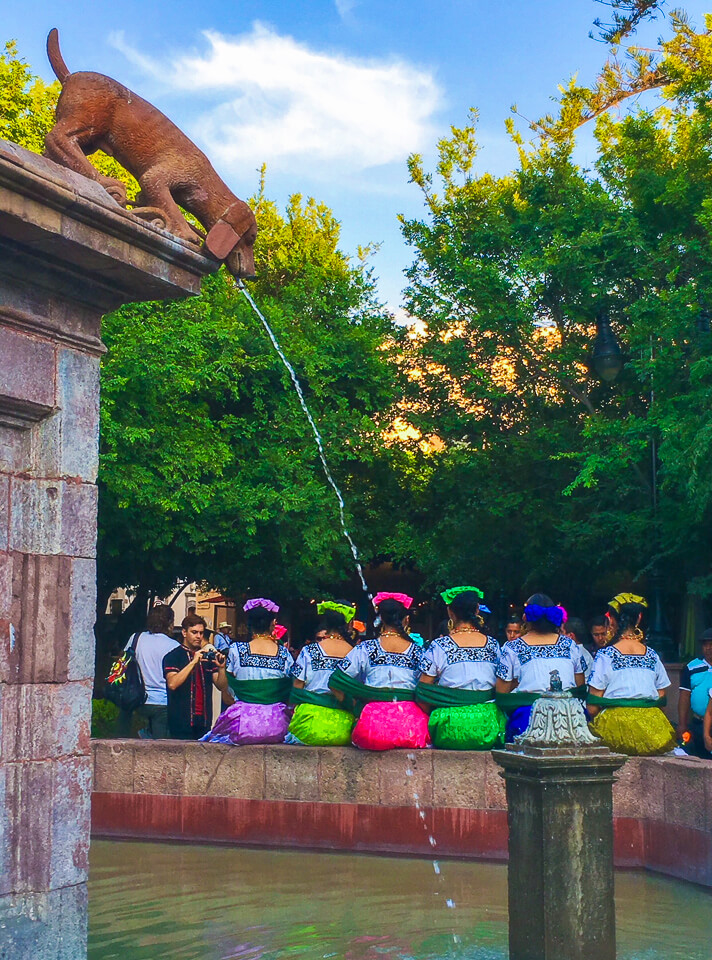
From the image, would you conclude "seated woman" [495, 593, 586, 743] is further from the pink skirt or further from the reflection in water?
the reflection in water

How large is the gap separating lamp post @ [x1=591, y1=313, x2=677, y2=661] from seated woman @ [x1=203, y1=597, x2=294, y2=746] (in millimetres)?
7866

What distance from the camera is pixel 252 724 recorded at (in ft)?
31.5

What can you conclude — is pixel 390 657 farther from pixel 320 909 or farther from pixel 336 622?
pixel 320 909

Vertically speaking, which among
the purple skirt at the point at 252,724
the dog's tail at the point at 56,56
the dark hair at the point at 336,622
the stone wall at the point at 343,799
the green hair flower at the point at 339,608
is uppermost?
the dog's tail at the point at 56,56

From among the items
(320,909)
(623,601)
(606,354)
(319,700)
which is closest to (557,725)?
(320,909)


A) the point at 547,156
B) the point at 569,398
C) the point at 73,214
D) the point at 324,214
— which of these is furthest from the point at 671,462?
the point at 324,214

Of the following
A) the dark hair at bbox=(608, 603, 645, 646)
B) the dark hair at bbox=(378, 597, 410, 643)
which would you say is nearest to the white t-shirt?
the dark hair at bbox=(378, 597, 410, 643)

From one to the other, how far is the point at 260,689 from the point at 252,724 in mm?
327

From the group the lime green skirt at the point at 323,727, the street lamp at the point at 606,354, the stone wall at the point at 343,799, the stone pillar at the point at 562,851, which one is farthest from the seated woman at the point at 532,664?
the street lamp at the point at 606,354

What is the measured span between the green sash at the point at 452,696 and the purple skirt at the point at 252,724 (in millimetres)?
1359

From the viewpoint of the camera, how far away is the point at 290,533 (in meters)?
21.2

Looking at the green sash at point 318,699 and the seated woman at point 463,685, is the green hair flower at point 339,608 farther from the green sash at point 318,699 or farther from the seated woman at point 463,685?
the seated woman at point 463,685

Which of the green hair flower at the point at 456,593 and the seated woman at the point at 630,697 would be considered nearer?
the seated woman at the point at 630,697

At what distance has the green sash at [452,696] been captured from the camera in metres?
9.10
